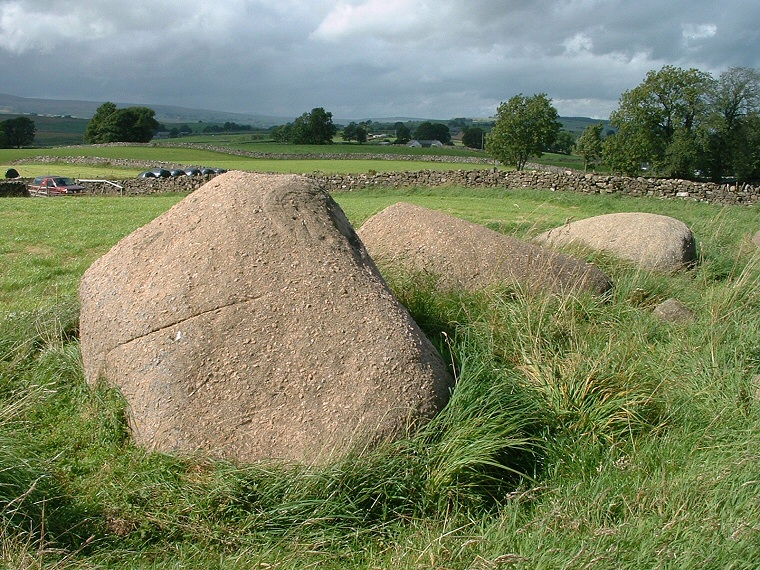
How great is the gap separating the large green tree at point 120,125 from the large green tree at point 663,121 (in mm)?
67908

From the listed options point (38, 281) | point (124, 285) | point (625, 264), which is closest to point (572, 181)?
point (625, 264)

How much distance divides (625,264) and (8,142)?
4261 inches

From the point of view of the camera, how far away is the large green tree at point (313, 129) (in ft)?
309

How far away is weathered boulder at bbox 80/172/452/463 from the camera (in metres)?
4.30

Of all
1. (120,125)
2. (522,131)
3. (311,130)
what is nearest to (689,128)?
(522,131)

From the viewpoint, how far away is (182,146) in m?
78.1

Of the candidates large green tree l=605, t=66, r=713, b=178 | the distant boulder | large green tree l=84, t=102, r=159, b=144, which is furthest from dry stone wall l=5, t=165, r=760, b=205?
large green tree l=84, t=102, r=159, b=144

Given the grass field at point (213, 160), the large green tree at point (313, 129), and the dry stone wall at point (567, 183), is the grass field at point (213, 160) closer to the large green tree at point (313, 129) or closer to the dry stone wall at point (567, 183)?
the large green tree at point (313, 129)

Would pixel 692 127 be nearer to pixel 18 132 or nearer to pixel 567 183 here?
pixel 567 183

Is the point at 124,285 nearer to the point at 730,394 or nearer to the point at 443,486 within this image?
the point at 443,486

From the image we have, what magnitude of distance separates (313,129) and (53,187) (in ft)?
211

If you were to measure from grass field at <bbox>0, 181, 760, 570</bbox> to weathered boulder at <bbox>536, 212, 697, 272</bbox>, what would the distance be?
12.8 ft

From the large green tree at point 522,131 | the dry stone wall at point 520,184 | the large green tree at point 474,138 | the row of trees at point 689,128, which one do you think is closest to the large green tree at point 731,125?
the row of trees at point 689,128

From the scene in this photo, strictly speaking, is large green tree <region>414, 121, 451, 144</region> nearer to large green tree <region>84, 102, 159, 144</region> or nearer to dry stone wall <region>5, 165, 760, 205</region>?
large green tree <region>84, 102, 159, 144</region>
